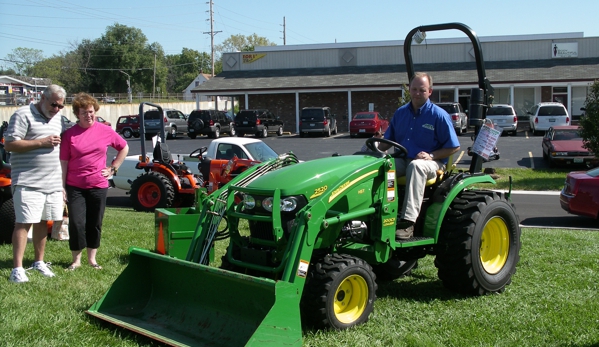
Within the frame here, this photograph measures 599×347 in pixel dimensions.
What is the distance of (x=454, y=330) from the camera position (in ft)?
16.2

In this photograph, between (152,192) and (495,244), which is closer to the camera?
(495,244)

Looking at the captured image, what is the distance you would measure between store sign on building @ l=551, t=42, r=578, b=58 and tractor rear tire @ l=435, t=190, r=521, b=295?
4033cm

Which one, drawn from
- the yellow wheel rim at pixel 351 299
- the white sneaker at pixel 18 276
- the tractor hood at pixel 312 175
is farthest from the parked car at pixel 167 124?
the yellow wheel rim at pixel 351 299

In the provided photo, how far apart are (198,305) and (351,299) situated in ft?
3.97

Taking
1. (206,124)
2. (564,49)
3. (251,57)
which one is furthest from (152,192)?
(564,49)

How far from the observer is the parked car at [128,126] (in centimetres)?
3972

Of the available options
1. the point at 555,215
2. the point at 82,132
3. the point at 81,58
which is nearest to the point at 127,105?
the point at 81,58

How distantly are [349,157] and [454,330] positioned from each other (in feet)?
5.63

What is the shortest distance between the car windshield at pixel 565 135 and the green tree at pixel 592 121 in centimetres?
285

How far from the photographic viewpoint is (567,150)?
70.3 feet

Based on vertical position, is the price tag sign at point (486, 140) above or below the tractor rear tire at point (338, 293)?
above

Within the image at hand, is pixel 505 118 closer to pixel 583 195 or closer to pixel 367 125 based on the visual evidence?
pixel 367 125

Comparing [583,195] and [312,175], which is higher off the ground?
[312,175]

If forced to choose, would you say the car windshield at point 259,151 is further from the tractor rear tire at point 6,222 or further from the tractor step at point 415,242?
the tractor step at point 415,242
